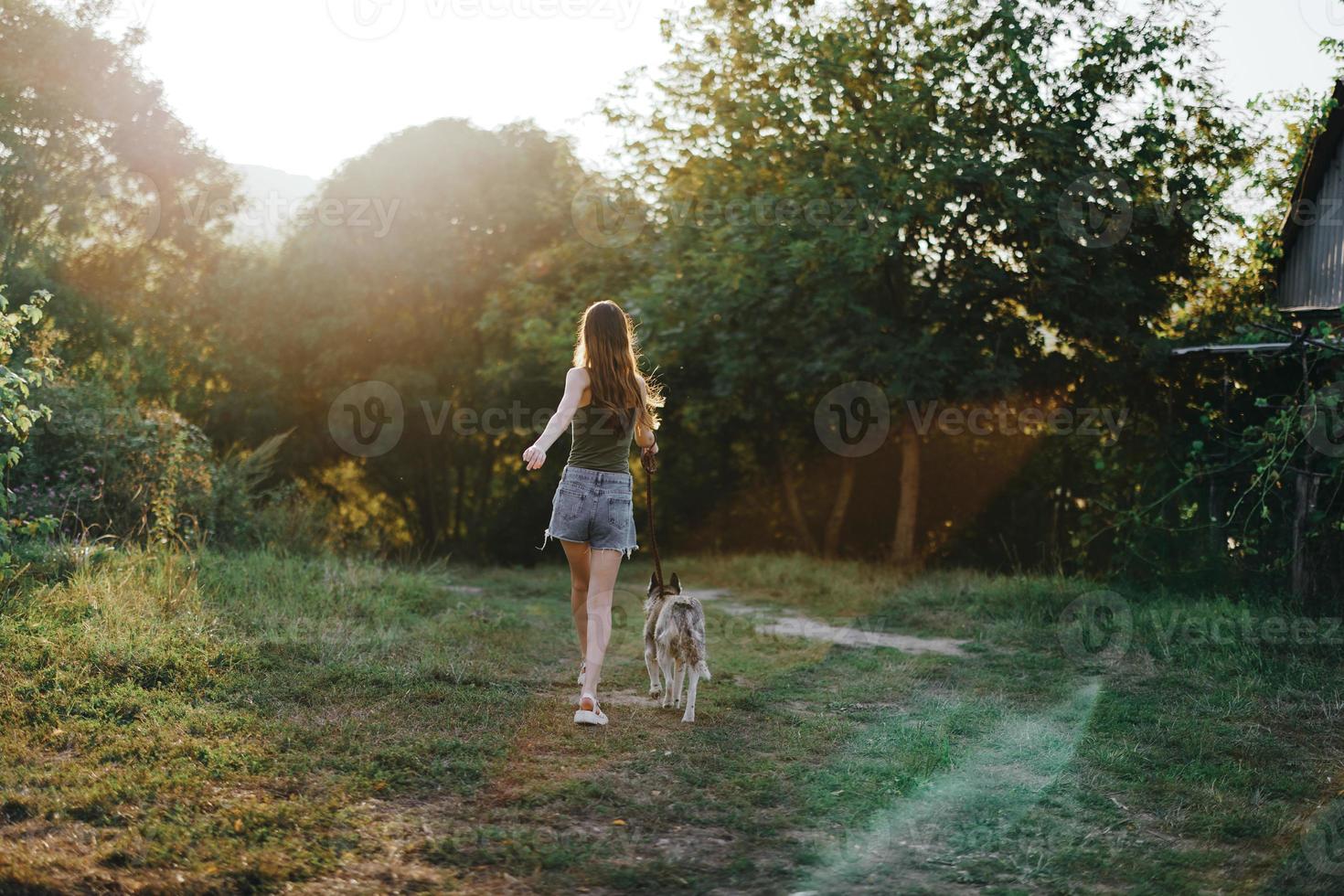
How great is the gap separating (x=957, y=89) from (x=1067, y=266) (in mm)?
2379

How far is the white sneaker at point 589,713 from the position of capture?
5.48 meters

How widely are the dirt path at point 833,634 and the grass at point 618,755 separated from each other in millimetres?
360

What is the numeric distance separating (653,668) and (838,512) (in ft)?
34.7

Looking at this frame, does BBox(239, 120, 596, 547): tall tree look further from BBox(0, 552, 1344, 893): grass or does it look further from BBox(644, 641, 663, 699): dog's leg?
BBox(644, 641, 663, 699): dog's leg

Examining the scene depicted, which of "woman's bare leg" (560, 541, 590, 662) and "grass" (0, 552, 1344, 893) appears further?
"woman's bare leg" (560, 541, 590, 662)

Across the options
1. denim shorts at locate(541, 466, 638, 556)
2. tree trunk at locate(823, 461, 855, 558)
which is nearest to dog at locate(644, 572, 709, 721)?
denim shorts at locate(541, 466, 638, 556)

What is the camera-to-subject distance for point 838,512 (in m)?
16.6

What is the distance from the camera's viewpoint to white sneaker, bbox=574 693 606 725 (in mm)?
5480

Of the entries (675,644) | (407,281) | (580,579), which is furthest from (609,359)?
(407,281)

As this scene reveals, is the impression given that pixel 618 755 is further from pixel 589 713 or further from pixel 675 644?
pixel 675 644

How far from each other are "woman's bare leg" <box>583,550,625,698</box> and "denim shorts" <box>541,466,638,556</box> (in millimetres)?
73

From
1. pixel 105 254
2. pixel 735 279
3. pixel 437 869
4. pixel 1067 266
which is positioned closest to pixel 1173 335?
pixel 1067 266

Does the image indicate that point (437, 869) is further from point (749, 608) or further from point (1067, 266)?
point (1067, 266)

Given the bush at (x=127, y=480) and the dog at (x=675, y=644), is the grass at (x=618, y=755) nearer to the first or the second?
the dog at (x=675, y=644)
